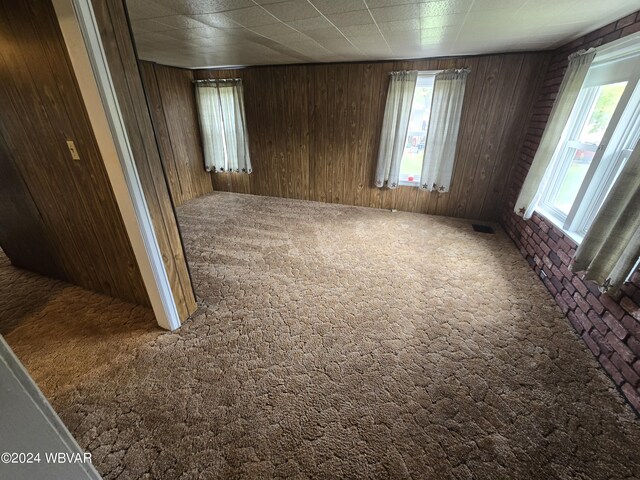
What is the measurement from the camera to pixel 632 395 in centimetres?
140

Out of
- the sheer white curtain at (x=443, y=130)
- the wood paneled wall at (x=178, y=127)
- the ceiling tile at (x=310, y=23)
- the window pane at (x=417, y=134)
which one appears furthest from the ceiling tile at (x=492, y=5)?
the wood paneled wall at (x=178, y=127)

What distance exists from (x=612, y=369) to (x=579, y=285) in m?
0.60

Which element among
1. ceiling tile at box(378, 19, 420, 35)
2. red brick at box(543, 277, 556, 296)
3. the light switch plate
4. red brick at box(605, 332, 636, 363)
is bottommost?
red brick at box(543, 277, 556, 296)

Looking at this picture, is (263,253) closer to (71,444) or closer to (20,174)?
(20,174)

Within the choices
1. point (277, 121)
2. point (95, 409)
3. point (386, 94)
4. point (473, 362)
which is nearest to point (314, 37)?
point (386, 94)

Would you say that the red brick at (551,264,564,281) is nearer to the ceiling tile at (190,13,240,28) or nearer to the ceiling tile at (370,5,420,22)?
the ceiling tile at (370,5,420,22)

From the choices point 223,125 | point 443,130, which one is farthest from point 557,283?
point 223,125

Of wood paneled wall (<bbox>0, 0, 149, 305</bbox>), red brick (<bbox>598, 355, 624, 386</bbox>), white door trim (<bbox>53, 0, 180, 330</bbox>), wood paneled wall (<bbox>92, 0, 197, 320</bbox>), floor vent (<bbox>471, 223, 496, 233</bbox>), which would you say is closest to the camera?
white door trim (<bbox>53, 0, 180, 330</bbox>)

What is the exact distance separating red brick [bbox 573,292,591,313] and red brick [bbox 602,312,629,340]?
0.52 ft

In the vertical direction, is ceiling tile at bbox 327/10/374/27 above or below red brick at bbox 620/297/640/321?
above

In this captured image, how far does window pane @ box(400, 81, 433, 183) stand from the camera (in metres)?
3.57

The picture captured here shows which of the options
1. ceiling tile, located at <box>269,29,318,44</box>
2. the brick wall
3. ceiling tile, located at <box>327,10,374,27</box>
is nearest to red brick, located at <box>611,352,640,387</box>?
the brick wall

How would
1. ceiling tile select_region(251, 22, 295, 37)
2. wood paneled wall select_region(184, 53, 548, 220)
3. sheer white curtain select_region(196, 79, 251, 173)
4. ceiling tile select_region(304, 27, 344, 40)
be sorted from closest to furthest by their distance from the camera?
1. ceiling tile select_region(251, 22, 295, 37)
2. ceiling tile select_region(304, 27, 344, 40)
3. wood paneled wall select_region(184, 53, 548, 220)
4. sheer white curtain select_region(196, 79, 251, 173)

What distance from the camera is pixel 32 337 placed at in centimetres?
177
